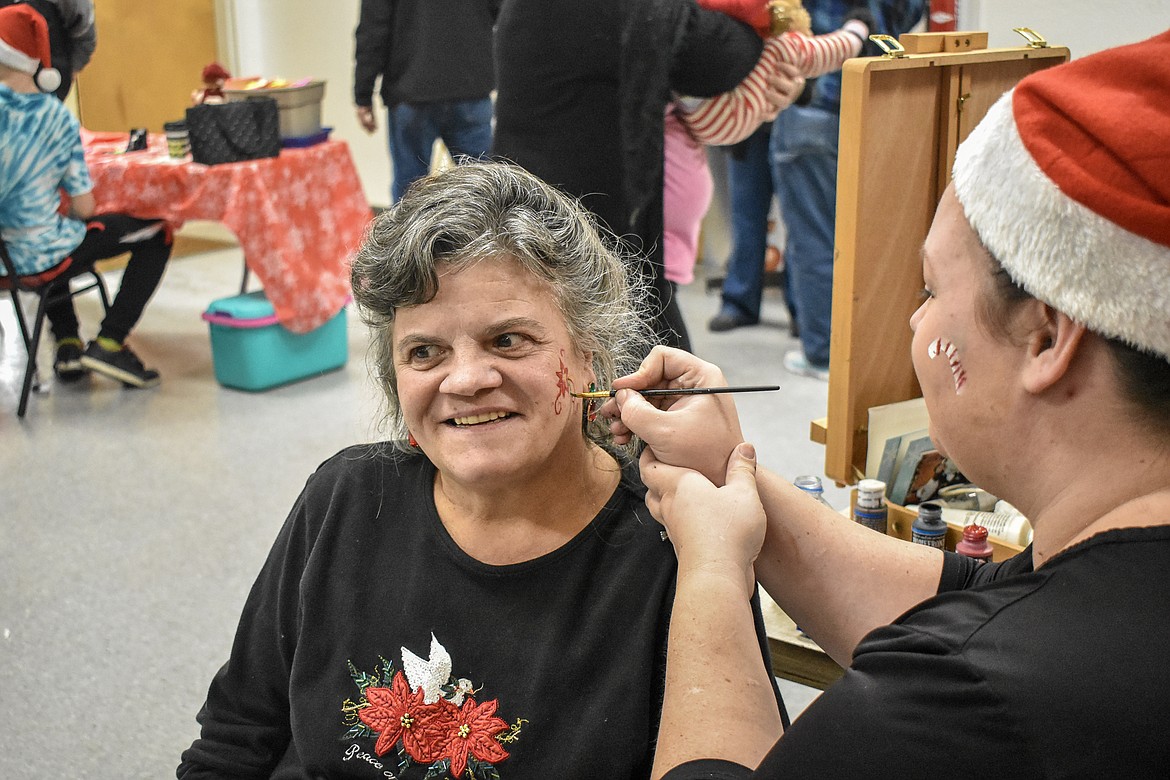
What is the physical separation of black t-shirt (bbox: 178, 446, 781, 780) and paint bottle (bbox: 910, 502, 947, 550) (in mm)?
494

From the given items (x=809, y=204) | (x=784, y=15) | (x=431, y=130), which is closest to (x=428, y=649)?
(x=784, y=15)

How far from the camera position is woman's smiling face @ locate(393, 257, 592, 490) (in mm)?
1456

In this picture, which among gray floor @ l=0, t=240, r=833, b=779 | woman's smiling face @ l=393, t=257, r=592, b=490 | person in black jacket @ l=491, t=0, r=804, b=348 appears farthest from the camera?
person in black jacket @ l=491, t=0, r=804, b=348

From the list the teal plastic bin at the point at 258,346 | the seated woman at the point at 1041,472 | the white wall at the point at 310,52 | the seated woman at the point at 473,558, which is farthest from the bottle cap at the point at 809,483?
the white wall at the point at 310,52

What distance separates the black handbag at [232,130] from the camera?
4465 millimetres

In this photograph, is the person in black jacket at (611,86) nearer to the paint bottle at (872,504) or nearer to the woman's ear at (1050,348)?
the paint bottle at (872,504)

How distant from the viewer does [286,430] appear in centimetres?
436

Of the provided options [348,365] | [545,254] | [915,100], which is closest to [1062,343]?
[545,254]

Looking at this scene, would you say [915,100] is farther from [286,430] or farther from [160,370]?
[160,370]

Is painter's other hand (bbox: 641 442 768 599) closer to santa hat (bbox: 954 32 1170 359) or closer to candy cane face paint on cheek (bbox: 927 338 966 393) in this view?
candy cane face paint on cheek (bbox: 927 338 966 393)

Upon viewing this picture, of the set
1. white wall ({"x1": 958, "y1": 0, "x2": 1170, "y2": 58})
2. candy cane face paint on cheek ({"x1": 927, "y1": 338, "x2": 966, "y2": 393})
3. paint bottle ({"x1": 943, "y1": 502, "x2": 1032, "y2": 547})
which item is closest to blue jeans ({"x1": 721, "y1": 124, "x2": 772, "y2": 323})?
white wall ({"x1": 958, "y1": 0, "x2": 1170, "y2": 58})

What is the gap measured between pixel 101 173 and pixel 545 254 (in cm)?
381

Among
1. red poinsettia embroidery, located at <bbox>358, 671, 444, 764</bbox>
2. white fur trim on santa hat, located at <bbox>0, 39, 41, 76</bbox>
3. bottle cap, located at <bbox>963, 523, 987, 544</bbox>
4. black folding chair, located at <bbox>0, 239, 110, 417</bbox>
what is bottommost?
black folding chair, located at <bbox>0, 239, 110, 417</bbox>

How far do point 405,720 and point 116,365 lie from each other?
12.7ft
